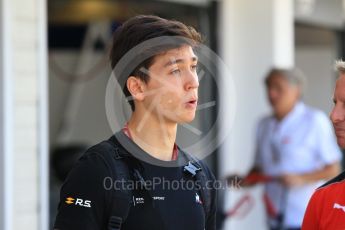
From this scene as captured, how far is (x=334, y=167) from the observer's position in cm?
514

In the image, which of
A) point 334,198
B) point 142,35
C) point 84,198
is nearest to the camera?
point 84,198

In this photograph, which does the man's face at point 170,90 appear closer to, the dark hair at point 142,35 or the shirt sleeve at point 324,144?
the dark hair at point 142,35

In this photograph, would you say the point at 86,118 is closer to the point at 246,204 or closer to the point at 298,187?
the point at 246,204

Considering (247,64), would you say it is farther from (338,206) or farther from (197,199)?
(197,199)

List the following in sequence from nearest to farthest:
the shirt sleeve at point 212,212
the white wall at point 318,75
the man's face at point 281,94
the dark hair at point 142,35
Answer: the dark hair at point 142,35, the shirt sleeve at point 212,212, the man's face at point 281,94, the white wall at point 318,75

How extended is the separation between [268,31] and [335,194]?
3853 millimetres

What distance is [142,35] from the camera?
84.7 inches

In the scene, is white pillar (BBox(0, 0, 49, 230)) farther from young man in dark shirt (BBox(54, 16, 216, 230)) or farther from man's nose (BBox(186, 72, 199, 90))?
man's nose (BBox(186, 72, 199, 90))

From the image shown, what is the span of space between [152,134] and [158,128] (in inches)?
1.0

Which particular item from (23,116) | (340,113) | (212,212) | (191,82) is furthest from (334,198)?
(23,116)

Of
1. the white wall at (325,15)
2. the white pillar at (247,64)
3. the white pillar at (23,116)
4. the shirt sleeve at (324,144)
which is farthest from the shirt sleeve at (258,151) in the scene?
the white wall at (325,15)

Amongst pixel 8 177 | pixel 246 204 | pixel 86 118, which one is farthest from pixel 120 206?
pixel 86 118

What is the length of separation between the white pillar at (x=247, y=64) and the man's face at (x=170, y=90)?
157 inches

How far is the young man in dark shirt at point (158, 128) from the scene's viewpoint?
6.73ft
